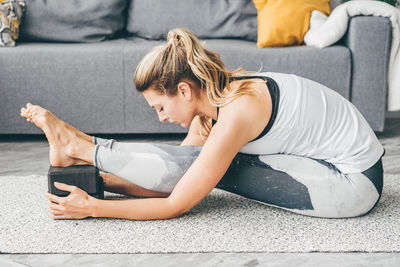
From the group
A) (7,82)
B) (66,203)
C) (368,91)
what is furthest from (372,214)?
(7,82)

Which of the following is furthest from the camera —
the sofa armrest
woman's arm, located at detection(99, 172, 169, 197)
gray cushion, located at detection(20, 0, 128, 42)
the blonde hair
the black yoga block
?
gray cushion, located at detection(20, 0, 128, 42)

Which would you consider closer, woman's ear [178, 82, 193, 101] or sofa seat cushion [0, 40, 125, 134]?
woman's ear [178, 82, 193, 101]

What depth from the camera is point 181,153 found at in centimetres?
162

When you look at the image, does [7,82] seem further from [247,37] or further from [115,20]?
[247,37]

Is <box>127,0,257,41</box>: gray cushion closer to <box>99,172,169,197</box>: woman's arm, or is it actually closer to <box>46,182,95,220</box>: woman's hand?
<box>99,172,169,197</box>: woman's arm

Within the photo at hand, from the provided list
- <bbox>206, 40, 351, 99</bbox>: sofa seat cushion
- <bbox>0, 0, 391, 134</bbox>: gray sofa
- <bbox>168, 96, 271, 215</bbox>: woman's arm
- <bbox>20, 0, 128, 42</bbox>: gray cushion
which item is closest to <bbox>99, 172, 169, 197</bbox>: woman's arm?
<bbox>168, 96, 271, 215</bbox>: woman's arm

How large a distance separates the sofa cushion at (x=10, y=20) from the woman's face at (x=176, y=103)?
147 centimetres

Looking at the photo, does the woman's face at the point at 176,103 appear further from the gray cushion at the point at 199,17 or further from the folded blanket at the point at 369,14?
the gray cushion at the point at 199,17

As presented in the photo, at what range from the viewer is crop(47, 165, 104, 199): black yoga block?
1.56 m

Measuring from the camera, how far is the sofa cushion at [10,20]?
2.67 metres

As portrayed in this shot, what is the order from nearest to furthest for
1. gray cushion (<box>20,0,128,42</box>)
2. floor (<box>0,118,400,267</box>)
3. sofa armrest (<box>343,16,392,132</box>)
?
1. floor (<box>0,118,400,267</box>)
2. sofa armrest (<box>343,16,392,132</box>)
3. gray cushion (<box>20,0,128,42</box>)

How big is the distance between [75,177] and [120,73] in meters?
1.12

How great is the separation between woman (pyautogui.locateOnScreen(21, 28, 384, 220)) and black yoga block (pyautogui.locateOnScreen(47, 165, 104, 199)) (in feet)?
0.08

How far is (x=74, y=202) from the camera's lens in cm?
155
